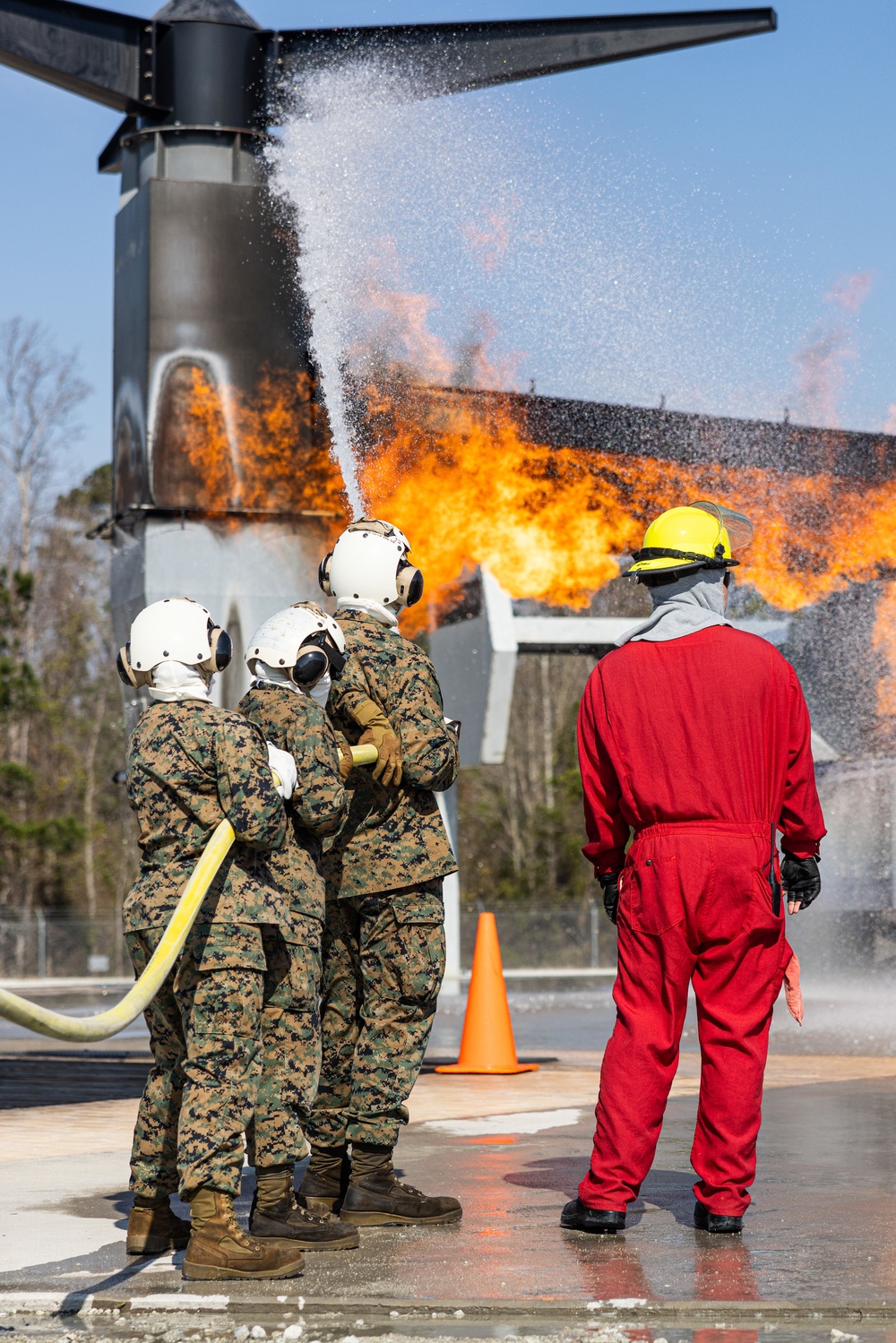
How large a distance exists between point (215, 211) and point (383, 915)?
11.1 meters

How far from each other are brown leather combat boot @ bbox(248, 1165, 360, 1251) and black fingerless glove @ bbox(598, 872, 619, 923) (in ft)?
4.27

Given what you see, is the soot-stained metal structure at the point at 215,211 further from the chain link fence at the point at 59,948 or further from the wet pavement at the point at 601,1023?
the chain link fence at the point at 59,948

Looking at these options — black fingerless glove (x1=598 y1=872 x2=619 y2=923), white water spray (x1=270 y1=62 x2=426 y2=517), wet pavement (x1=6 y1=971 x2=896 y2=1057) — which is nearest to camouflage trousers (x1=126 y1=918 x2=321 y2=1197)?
black fingerless glove (x1=598 y1=872 x2=619 y2=923)

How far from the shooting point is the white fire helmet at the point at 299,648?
17.9 ft

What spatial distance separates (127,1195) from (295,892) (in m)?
1.75

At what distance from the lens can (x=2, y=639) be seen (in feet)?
117

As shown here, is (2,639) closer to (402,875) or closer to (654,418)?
(654,418)

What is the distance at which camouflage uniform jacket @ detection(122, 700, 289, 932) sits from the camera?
16.3ft

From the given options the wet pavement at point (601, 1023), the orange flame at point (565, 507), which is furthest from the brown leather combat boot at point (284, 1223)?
the orange flame at point (565, 507)

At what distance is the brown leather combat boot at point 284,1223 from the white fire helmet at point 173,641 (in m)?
1.55

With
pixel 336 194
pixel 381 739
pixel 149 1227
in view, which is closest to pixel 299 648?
pixel 381 739

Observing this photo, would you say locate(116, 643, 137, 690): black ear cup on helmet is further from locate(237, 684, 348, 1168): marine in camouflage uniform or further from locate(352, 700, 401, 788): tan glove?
locate(352, 700, 401, 788): tan glove

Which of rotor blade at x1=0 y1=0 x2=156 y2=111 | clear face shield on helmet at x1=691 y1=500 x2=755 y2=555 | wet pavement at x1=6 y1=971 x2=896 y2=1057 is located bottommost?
wet pavement at x1=6 y1=971 x2=896 y2=1057

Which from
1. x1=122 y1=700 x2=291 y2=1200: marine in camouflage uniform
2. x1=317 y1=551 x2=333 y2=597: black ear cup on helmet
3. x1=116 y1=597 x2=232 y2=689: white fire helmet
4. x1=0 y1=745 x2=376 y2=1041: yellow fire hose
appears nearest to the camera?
x1=0 y1=745 x2=376 y2=1041: yellow fire hose
